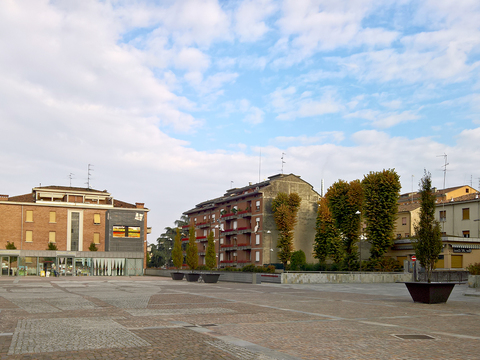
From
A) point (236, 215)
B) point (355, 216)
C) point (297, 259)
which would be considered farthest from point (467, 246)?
point (236, 215)

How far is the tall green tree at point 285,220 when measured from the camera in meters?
61.2

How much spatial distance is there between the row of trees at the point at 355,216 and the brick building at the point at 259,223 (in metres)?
7.72

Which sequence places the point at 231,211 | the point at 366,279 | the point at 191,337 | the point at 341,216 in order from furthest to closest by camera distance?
the point at 231,211 < the point at 341,216 < the point at 366,279 < the point at 191,337

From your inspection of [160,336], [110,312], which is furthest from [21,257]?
[160,336]

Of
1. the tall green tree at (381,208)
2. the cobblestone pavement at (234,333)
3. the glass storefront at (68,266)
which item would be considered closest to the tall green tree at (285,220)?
the tall green tree at (381,208)

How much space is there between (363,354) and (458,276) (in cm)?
3953

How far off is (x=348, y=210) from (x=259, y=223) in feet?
48.6

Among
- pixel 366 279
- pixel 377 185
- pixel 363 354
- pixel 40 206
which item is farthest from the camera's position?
pixel 40 206

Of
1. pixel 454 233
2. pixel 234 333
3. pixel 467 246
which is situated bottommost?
pixel 234 333

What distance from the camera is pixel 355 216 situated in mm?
53312

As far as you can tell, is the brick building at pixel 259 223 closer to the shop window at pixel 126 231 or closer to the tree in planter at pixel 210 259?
→ the tree in planter at pixel 210 259

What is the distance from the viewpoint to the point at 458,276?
4262cm

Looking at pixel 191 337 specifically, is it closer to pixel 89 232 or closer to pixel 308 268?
pixel 308 268

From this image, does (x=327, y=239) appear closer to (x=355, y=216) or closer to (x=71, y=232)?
(x=355, y=216)
